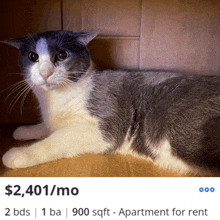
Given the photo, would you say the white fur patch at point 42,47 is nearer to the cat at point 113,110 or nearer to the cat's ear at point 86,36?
the cat at point 113,110

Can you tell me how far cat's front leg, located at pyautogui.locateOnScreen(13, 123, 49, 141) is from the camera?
1.18 meters

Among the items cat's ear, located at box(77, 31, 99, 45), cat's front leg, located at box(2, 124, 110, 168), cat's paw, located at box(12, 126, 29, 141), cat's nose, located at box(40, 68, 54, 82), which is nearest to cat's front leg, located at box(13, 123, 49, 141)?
cat's paw, located at box(12, 126, 29, 141)

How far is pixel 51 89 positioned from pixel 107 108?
304 mm

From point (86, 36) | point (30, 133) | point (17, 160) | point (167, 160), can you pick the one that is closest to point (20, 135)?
point (30, 133)

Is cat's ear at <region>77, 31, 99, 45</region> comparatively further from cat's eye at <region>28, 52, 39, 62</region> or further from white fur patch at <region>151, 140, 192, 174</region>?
white fur patch at <region>151, 140, 192, 174</region>

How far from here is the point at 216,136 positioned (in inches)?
30.6

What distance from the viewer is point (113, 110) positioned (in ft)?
3.42

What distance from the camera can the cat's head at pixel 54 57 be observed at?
3.09 ft

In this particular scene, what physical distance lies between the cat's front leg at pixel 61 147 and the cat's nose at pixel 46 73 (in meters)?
0.27

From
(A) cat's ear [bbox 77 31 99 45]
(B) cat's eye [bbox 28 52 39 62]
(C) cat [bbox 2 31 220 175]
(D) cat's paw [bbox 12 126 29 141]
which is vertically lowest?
(D) cat's paw [bbox 12 126 29 141]

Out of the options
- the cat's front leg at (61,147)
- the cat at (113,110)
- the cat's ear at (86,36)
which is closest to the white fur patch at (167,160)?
the cat at (113,110)

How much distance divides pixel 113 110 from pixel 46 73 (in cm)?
38

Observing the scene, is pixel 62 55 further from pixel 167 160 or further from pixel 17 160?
pixel 167 160

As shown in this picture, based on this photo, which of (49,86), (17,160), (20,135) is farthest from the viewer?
(20,135)
